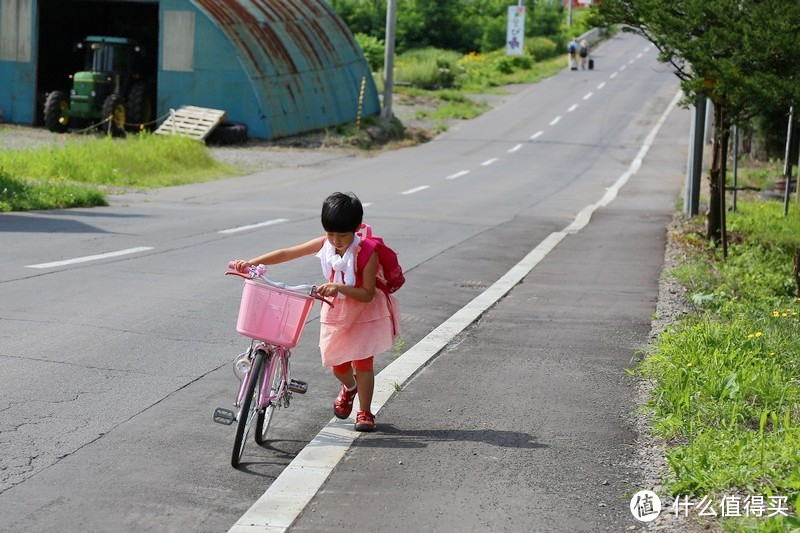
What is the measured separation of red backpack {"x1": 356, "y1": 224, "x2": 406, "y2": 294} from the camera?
232 inches

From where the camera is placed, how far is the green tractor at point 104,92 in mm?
33344

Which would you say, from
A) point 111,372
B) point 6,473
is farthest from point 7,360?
point 6,473

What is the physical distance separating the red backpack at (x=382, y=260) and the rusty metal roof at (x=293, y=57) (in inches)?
1162

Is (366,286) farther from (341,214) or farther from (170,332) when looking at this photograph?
(170,332)

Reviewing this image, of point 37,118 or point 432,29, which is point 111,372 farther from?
point 432,29

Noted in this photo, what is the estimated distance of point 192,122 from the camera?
3478cm

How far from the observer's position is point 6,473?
529 centimetres

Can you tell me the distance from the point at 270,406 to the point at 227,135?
30.0 m

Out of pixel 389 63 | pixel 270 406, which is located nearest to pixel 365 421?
pixel 270 406

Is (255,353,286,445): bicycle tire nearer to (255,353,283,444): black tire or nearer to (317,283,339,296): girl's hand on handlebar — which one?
(255,353,283,444): black tire

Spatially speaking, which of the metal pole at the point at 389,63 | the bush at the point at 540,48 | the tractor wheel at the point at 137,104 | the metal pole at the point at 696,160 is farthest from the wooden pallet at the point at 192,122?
the bush at the point at 540,48

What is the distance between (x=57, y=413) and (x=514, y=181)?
24.2m

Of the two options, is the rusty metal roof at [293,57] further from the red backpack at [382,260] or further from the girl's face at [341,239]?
the girl's face at [341,239]

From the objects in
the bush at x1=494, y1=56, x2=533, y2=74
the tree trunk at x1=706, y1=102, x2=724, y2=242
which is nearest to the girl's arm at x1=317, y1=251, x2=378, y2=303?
the tree trunk at x1=706, y1=102, x2=724, y2=242
